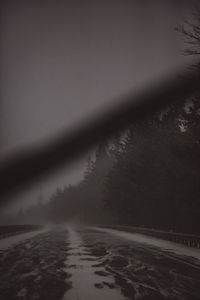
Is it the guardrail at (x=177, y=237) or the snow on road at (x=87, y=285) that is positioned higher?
the guardrail at (x=177, y=237)

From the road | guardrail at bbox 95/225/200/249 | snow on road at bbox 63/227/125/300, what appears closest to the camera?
snow on road at bbox 63/227/125/300

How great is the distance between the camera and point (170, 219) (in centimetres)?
4594

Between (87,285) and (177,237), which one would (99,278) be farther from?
(177,237)

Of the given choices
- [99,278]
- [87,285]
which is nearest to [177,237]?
[99,278]

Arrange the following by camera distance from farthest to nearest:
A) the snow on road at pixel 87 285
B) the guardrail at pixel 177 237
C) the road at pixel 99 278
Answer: the guardrail at pixel 177 237 → the road at pixel 99 278 → the snow on road at pixel 87 285

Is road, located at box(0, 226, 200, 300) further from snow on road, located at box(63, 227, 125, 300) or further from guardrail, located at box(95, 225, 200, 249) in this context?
guardrail, located at box(95, 225, 200, 249)

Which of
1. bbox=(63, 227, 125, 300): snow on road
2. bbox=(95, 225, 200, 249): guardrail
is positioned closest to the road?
bbox=(63, 227, 125, 300): snow on road

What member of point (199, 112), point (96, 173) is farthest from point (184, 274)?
point (96, 173)

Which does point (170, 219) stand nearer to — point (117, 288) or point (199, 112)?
point (199, 112)

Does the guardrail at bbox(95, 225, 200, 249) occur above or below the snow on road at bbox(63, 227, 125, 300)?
above

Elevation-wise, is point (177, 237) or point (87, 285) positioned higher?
point (177, 237)

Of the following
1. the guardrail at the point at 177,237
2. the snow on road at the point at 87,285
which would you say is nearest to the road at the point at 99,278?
the snow on road at the point at 87,285

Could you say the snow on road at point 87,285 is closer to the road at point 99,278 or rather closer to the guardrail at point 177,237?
the road at point 99,278

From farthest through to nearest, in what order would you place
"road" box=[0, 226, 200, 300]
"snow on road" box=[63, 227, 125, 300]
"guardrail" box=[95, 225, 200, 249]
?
"guardrail" box=[95, 225, 200, 249] → "road" box=[0, 226, 200, 300] → "snow on road" box=[63, 227, 125, 300]
